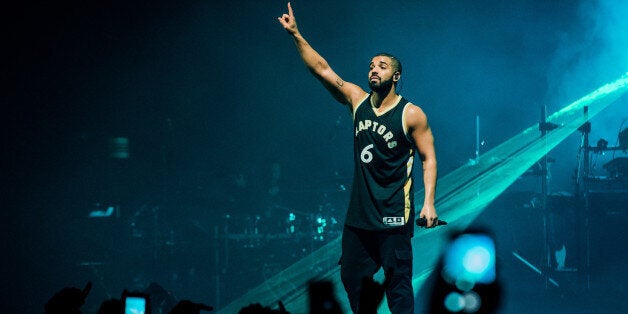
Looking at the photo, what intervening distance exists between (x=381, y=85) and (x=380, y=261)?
1204 millimetres

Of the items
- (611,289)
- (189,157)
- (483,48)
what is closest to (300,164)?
(189,157)

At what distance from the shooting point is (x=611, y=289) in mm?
9047

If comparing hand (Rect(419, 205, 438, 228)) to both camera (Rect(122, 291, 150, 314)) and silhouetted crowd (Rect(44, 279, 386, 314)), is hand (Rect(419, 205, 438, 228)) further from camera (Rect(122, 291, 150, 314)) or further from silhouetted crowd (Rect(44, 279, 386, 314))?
camera (Rect(122, 291, 150, 314))

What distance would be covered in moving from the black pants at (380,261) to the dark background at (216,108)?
4.49m

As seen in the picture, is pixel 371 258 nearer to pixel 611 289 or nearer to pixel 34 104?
pixel 611 289

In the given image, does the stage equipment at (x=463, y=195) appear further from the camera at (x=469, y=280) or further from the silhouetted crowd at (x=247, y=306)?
the silhouetted crowd at (x=247, y=306)

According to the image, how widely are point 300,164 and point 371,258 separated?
25.9 feet

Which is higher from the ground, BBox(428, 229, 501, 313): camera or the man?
the man

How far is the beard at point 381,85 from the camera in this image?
427cm

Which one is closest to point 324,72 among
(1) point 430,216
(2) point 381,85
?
(2) point 381,85

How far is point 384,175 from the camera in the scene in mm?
4203

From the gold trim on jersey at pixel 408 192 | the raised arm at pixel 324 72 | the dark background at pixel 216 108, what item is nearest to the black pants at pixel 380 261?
the gold trim on jersey at pixel 408 192

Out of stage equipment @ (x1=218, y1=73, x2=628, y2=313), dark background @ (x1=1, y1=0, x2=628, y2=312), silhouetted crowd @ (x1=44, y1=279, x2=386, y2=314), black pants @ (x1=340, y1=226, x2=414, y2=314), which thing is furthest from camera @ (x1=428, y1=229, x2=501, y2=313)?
dark background @ (x1=1, y1=0, x2=628, y2=312)

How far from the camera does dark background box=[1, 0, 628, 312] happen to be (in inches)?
Result: 382
